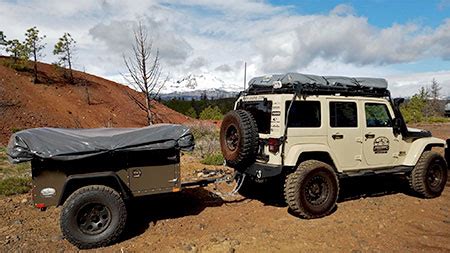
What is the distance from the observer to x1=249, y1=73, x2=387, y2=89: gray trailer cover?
623 cm

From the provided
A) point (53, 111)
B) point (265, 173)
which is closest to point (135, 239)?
point (265, 173)

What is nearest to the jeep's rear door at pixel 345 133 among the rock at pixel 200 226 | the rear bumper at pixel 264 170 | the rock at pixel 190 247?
the rear bumper at pixel 264 170

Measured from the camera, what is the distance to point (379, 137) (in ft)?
22.9

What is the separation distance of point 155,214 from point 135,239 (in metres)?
1.09

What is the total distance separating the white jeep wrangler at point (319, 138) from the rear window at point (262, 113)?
18 mm

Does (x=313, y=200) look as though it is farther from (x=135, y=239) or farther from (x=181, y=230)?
(x=135, y=239)

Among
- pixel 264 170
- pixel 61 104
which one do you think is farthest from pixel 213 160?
pixel 61 104

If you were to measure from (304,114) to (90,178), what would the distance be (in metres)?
3.59

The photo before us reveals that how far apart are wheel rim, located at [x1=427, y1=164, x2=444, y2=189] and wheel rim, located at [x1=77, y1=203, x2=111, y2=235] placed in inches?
248

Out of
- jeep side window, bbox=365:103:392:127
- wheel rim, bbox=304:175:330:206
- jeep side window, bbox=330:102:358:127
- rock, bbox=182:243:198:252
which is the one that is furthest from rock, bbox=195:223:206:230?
jeep side window, bbox=365:103:392:127

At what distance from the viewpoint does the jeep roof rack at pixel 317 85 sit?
6.18 metres

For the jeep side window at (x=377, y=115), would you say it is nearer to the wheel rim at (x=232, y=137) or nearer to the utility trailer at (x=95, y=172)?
the wheel rim at (x=232, y=137)

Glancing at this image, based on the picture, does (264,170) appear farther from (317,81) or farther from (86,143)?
(86,143)

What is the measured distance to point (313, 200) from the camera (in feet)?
20.4
